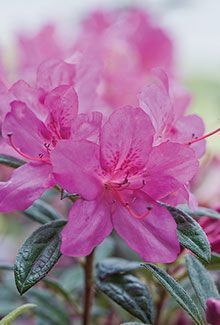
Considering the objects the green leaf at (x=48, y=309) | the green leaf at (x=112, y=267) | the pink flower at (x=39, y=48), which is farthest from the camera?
the pink flower at (x=39, y=48)

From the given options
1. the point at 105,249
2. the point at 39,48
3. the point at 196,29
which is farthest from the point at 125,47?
the point at 196,29

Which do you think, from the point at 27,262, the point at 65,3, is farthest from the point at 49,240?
the point at 65,3

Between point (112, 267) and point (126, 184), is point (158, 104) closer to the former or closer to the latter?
point (126, 184)

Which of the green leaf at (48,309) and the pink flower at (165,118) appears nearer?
the pink flower at (165,118)

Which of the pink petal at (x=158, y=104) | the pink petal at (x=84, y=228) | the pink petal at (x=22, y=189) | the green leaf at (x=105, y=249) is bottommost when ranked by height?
the green leaf at (x=105, y=249)

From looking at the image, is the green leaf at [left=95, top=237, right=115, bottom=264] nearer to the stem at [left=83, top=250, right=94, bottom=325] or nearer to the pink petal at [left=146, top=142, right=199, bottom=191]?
the stem at [left=83, top=250, right=94, bottom=325]

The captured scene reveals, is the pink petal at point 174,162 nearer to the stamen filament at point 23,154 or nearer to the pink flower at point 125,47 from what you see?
the stamen filament at point 23,154

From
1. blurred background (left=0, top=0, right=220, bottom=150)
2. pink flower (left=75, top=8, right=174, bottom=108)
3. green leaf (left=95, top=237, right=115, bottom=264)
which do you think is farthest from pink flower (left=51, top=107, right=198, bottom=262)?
blurred background (left=0, top=0, right=220, bottom=150)

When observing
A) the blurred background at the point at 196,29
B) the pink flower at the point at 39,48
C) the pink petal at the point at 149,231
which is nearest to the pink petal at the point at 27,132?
the pink petal at the point at 149,231
